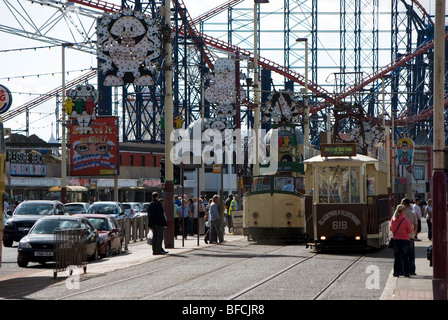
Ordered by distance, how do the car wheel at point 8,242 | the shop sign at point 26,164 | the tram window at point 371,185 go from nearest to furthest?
1. the tram window at point 371,185
2. the car wheel at point 8,242
3. the shop sign at point 26,164

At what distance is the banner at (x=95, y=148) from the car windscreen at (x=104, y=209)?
6213mm

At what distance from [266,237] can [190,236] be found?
369 inches

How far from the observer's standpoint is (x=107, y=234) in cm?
2867

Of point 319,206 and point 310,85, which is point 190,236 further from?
point 310,85

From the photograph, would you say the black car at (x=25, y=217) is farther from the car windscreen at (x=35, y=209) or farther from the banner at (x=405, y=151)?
the banner at (x=405, y=151)

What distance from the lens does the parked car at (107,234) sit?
92.3 ft

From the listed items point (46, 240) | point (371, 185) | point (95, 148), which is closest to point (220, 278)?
point (46, 240)

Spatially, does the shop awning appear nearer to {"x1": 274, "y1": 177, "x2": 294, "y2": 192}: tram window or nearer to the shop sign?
the shop sign

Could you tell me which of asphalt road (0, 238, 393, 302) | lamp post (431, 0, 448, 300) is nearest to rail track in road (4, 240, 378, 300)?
asphalt road (0, 238, 393, 302)

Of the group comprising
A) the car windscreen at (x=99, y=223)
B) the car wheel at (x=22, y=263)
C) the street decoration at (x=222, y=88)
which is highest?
the street decoration at (x=222, y=88)

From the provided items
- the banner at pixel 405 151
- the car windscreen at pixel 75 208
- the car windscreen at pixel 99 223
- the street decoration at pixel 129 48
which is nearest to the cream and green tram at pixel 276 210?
the car windscreen at pixel 99 223

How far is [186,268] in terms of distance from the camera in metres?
22.2

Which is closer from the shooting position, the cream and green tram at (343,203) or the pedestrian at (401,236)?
the pedestrian at (401,236)

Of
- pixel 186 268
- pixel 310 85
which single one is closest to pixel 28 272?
pixel 186 268
